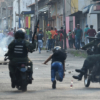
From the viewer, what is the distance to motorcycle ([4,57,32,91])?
30.6 feet

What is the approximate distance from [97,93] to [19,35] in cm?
222

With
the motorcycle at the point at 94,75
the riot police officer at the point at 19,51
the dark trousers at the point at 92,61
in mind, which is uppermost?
the riot police officer at the point at 19,51

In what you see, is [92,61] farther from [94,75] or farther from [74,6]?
[74,6]

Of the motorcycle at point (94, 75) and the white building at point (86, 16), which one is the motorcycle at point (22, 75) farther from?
the white building at point (86, 16)

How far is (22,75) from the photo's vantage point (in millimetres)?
9320

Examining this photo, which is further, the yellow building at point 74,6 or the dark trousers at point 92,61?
the yellow building at point 74,6

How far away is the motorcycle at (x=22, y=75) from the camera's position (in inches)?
367

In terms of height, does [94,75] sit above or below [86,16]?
below

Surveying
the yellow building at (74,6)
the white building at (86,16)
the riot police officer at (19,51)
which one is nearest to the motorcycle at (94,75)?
the riot police officer at (19,51)

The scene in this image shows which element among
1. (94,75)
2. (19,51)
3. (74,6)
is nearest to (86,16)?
(74,6)

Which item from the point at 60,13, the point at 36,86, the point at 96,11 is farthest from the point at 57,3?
the point at 36,86

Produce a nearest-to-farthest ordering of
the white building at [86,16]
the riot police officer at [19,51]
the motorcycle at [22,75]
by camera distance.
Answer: the motorcycle at [22,75] → the riot police officer at [19,51] → the white building at [86,16]

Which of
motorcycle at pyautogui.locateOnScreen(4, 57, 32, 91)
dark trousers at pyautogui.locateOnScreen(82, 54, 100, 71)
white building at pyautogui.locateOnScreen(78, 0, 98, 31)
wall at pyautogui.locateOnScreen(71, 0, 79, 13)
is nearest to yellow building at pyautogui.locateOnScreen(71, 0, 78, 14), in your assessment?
wall at pyautogui.locateOnScreen(71, 0, 79, 13)

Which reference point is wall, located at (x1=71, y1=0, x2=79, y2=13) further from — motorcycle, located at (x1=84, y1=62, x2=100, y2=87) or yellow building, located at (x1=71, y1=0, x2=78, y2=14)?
motorcycle, located at (x1=84, y1=62, x2=100, y2=87)
